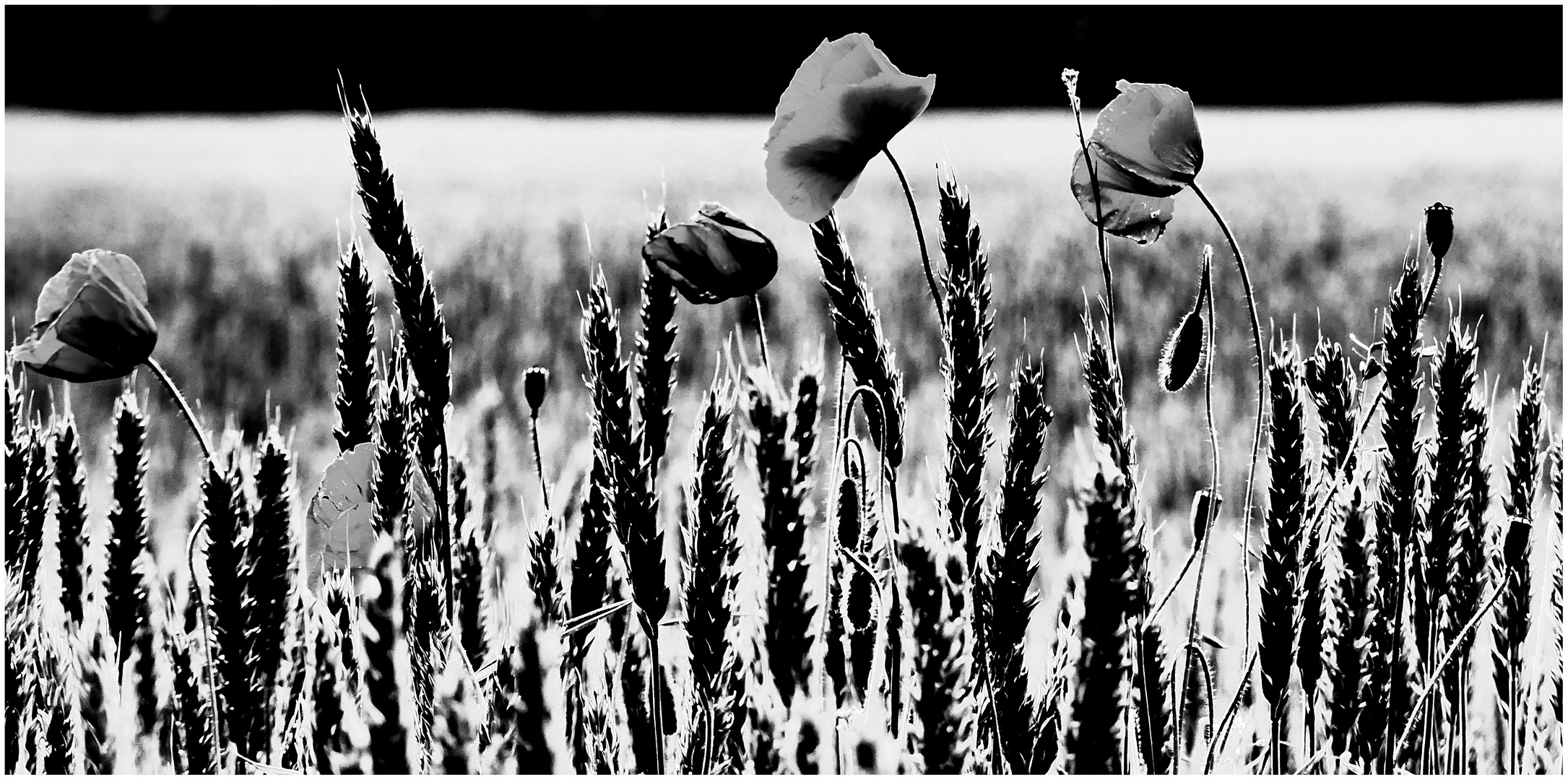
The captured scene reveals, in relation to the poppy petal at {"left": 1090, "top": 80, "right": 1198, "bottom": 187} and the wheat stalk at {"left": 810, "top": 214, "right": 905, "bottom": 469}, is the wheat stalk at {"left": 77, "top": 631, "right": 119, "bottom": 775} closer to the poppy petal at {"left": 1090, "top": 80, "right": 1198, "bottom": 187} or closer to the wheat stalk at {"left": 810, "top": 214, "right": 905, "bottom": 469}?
the wheat stalk at {"left": 810, "top": 214, "right": 905, "bottom": 469}

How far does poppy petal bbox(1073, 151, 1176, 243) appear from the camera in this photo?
2.91 ft

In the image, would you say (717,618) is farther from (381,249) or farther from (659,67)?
(659,67)

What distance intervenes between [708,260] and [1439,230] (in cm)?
56

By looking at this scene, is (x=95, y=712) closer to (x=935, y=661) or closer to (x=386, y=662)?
→ (x=386, y=662)

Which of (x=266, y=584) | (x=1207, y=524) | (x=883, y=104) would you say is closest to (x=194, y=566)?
(x=266, y=584)

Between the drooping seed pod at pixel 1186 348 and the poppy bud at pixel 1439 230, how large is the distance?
174 mm

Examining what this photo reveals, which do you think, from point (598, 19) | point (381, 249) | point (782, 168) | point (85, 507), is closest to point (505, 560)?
point (85, 507)

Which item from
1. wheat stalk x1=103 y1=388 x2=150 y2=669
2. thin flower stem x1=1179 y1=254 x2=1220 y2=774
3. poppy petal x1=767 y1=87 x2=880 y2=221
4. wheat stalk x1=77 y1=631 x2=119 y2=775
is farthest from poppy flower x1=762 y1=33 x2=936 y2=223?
wheat stalk x1=103 y1=388 x2=150 y2=669

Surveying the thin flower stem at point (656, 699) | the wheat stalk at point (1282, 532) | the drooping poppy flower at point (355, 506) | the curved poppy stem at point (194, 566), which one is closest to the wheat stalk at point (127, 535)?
the curved poppy stem at point (194, 566)

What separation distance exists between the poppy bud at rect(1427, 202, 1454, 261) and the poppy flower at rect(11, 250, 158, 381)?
980 millimetres

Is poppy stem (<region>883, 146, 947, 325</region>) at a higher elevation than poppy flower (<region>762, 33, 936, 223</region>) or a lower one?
lower

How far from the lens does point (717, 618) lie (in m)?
0.80

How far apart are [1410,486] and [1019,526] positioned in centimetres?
34

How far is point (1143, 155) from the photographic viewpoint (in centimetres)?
84
